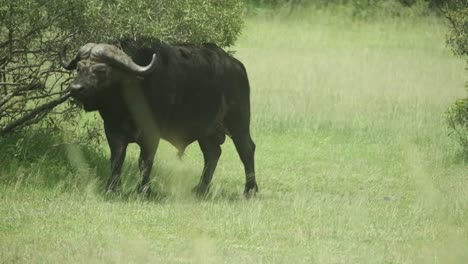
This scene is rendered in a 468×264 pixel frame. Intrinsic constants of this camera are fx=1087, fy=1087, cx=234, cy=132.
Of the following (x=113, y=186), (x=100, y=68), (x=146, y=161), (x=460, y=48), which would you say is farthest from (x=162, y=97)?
(x=460, y=48)

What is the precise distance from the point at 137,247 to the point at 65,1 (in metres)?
4.14

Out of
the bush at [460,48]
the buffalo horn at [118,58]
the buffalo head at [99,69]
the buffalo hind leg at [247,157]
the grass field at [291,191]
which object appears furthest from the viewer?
the bush at [460,48]

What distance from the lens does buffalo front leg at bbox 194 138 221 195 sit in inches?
537

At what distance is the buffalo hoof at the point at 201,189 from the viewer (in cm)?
1338

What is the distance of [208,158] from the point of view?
13.9m

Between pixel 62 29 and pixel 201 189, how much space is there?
261cm

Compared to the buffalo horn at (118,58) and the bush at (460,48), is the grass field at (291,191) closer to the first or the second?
the bush at (460,48)

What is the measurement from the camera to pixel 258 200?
13.1 metres

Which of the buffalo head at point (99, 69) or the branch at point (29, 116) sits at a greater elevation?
the buffalo head at point (99, 69)

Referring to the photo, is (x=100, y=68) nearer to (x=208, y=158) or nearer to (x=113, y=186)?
(x=113, y=186)

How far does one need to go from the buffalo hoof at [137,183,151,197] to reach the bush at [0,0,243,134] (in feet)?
4.89

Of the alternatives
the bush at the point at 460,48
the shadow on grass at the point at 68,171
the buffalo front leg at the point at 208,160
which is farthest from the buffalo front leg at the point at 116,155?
the bush at the point at 460,48

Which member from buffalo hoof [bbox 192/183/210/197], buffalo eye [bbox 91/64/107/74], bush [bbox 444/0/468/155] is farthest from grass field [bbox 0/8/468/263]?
buffalo eye [bbox 91/64/107/74]

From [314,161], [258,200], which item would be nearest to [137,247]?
[258,200]
